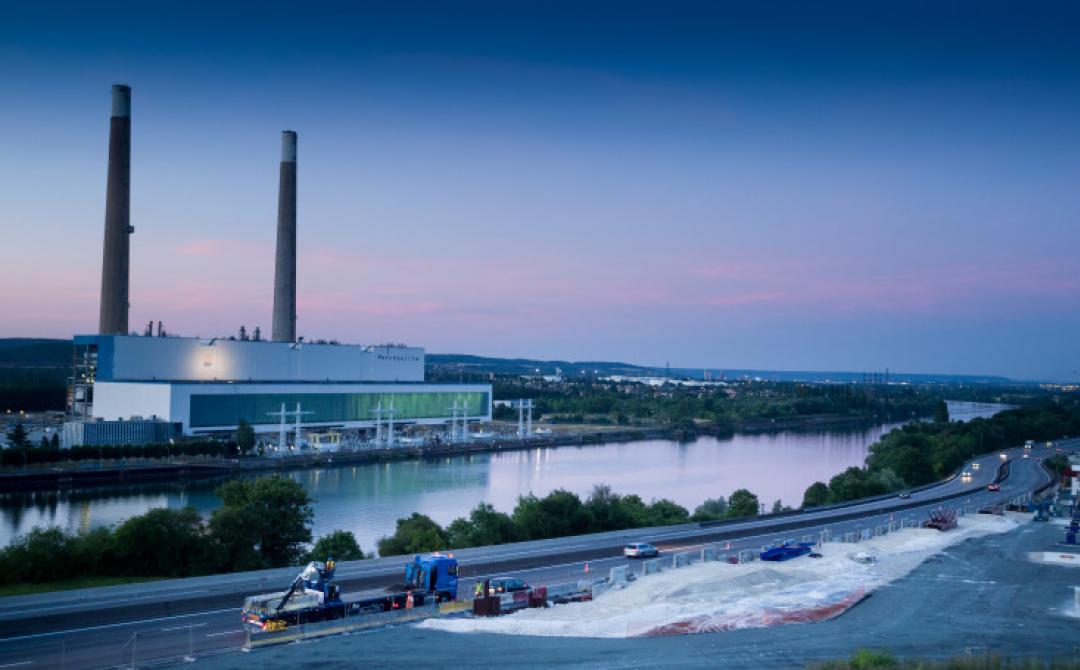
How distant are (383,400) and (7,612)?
30.7m

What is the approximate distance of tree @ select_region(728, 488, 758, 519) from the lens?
749 inches

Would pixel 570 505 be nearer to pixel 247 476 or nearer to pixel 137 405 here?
pixel 247 476

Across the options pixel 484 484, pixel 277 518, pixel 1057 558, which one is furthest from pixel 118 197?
pixel 1057 558

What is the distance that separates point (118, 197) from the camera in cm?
3138

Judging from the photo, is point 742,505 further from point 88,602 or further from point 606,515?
point 88,602

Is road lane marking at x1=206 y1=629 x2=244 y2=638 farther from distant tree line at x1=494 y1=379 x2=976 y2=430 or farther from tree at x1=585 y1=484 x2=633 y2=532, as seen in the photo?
distant tree line at x1=494 y1=379 x2=976 y2=430

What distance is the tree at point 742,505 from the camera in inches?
749

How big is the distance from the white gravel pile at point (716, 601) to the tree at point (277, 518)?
5.63 metres

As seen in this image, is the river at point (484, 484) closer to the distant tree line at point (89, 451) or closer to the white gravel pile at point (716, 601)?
the distant tree line at point (89, 451)

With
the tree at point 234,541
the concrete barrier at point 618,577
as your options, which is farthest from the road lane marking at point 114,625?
the concrete barrier at point 618,577

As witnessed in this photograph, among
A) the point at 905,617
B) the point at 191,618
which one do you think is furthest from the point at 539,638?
the point at 905,617

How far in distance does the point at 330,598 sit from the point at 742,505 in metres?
12.7

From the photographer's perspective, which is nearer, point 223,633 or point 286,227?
point 223,633

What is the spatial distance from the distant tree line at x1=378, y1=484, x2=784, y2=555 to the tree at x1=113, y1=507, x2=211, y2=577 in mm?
2740
